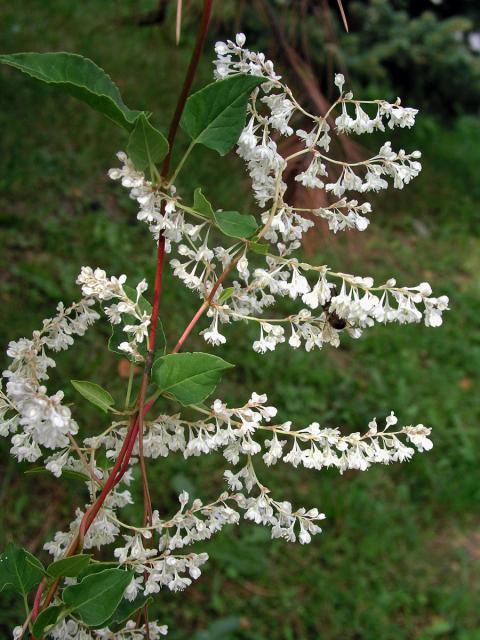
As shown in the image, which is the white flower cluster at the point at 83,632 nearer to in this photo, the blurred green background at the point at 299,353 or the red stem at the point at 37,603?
the red stem at the point at 37,603

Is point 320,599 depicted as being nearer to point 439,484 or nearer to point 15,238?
point 439,484

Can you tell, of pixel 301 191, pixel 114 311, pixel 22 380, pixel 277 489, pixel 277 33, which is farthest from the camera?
pixel 277 489

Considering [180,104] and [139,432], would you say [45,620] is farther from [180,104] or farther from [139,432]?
[180,104]

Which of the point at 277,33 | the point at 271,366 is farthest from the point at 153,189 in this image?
the point at 271,366

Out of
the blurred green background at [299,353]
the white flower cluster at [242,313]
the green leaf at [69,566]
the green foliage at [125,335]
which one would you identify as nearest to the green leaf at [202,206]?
the white flower cluster at [242,313]

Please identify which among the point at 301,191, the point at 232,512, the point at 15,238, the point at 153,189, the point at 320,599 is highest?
the point at 153,189

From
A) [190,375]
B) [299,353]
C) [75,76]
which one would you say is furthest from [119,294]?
[299,353]

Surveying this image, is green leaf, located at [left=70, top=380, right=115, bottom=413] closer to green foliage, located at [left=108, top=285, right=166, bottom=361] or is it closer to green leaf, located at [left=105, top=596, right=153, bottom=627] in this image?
green foliage, located at [left=108, top=285, right=166, bottom=361]
